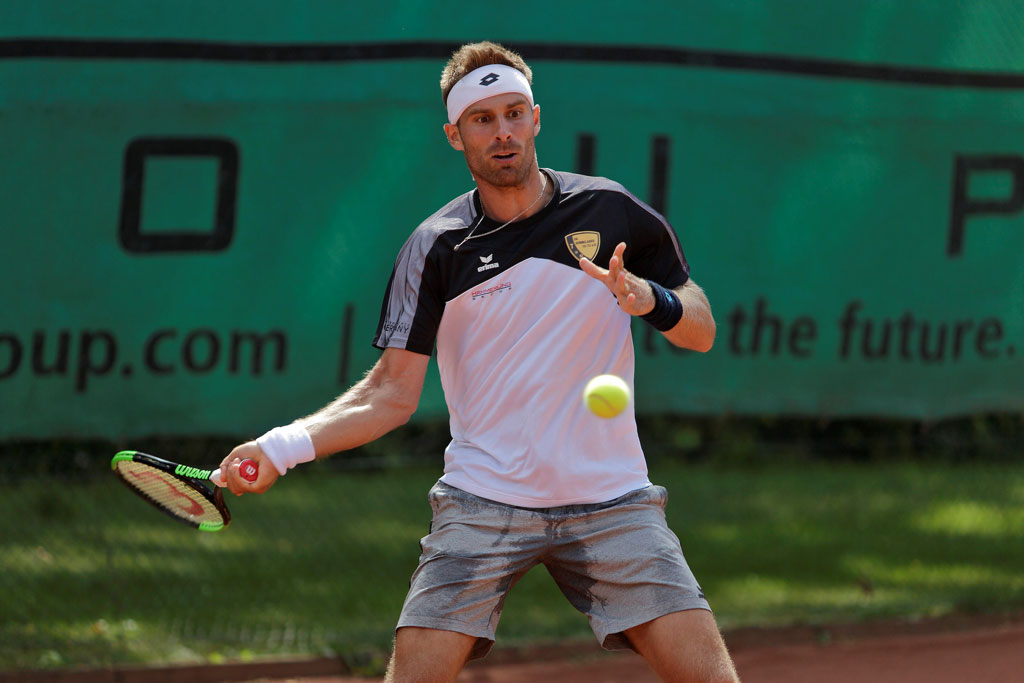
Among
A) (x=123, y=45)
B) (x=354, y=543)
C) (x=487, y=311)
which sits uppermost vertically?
(x=123, y=45)

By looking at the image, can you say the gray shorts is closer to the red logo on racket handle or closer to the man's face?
the red logo on racket handle

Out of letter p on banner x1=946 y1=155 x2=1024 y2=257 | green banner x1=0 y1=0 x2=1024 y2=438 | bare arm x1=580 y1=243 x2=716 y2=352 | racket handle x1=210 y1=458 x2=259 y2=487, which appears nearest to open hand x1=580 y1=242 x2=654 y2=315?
bare arm x1=580 y1=243 x2=716 y2=352

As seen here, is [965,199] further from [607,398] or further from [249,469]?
[249,469]

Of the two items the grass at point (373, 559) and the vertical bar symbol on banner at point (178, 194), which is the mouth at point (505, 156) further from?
the grass at point (373, 559)

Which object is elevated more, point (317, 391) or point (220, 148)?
point (220, 148)

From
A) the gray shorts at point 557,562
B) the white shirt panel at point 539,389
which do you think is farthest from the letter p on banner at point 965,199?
the gray shorts at point 557,562

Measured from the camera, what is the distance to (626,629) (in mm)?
3119

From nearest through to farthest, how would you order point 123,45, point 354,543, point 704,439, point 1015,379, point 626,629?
point 626,629 < point 123,45 < point 1015,379 < point 354,543 < point 704,439

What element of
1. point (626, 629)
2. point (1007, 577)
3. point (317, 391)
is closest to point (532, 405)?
point (626, 629)

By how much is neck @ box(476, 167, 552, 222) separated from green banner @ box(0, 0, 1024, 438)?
178 centimetres

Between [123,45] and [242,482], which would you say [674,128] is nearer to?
[123,45]

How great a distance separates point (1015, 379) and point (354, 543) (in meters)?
3.18

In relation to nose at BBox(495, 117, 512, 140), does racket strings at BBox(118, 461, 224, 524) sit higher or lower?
lower

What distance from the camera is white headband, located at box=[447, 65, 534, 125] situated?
337 cm
